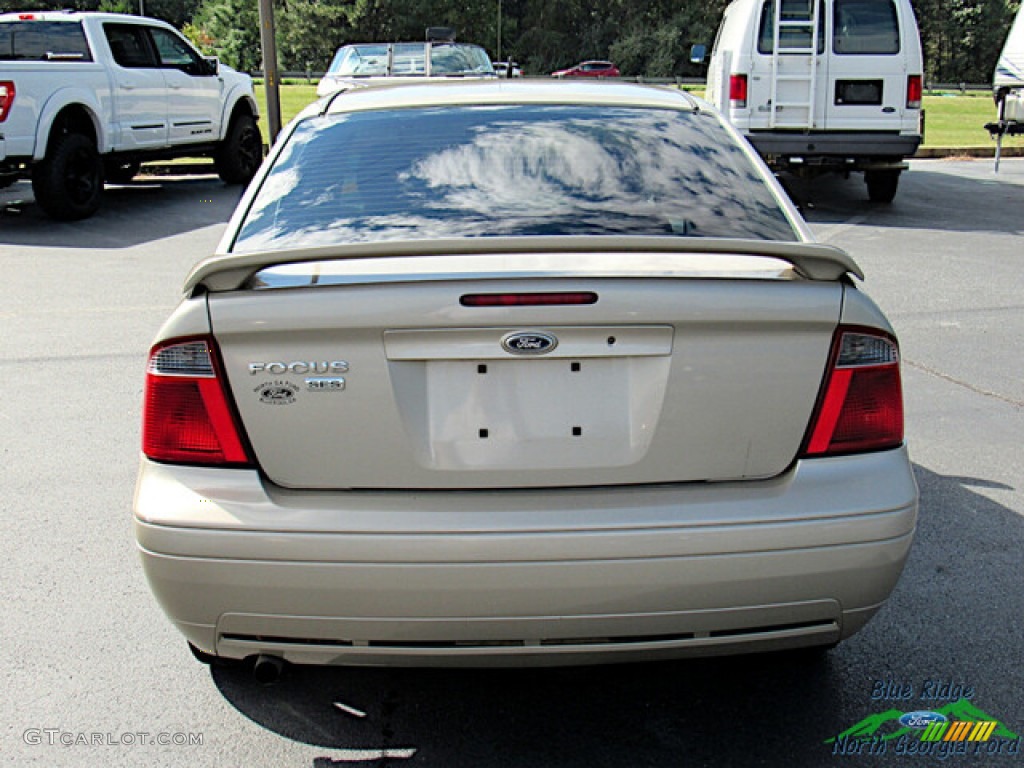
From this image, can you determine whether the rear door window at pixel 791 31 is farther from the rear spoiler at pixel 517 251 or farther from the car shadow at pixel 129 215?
the rear spoiler at pixel 517 251

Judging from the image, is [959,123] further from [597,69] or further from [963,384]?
[597,69]

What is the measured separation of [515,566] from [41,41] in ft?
38.4

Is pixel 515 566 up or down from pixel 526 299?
down

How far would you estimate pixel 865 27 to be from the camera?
1193cm

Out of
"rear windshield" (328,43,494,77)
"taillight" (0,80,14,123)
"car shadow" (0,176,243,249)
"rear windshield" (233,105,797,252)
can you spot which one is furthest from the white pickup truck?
"rear windshield" (233,105,797,252)

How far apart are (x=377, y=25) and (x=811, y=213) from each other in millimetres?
50460

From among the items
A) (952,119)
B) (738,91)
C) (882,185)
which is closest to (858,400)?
(738,91)

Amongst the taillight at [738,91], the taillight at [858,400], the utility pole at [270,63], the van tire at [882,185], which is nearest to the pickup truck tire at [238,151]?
the utility pole at [270,63]

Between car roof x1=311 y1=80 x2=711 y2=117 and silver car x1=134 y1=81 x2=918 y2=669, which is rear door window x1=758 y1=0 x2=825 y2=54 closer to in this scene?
car roof x1=311 y1=80 x2=711 y2=117

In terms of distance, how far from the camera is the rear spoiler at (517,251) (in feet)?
8.11

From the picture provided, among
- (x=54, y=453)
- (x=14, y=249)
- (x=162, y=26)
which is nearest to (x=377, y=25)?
(x=162, y=26)

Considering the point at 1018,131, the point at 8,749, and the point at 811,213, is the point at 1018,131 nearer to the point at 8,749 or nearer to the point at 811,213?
the point at 811,213

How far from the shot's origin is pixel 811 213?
41.3ft

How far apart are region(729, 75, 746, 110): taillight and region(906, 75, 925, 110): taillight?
1.77 m
